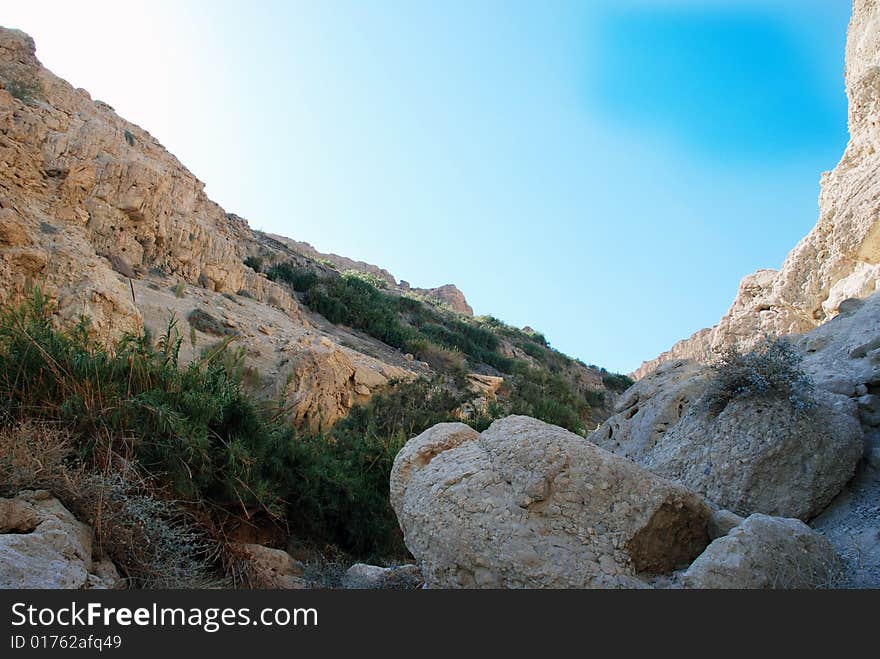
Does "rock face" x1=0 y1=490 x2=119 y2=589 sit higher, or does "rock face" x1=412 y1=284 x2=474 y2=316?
"rock face" x1=412 y1=284 x2=474 y2=316

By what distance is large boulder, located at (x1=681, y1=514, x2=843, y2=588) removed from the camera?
2.69m

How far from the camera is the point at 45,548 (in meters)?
2.99

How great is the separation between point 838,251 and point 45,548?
7443 mm

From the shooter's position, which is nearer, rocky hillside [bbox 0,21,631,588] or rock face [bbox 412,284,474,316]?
rocky hillside [bbox 0,21,631,588]

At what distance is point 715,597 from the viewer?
101 inches

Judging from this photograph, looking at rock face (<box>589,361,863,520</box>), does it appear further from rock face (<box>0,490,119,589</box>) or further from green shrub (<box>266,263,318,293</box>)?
green shrub (<box>266,263,318,293</box>)

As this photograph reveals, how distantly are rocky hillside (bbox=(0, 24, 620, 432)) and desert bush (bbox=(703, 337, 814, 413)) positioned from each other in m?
4.09

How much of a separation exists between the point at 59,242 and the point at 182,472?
5655 mm

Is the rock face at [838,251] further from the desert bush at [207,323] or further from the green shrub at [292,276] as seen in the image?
the green shrub at [292,276]

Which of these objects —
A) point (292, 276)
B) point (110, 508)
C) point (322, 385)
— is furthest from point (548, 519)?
point (292, 276)

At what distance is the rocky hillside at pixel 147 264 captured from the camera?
812cm

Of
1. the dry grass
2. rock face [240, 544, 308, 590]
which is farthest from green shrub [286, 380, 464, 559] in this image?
the dry grass

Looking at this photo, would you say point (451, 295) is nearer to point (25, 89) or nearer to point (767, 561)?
point (25, 89)

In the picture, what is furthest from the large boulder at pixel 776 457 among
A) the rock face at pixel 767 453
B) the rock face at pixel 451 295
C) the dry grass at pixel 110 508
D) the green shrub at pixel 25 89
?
the rock face at pixel 451 295
